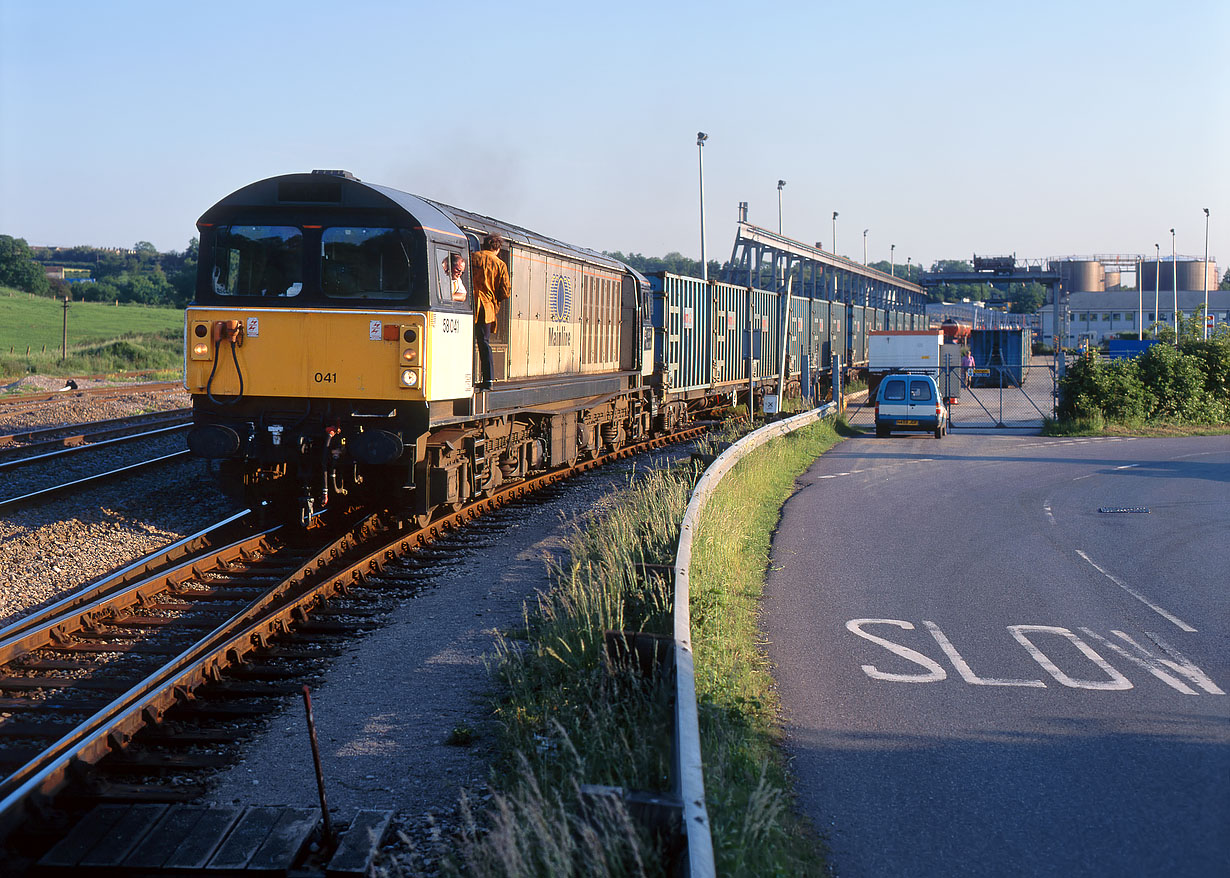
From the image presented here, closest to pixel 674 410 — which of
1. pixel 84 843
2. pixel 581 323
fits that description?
pixel 581 323

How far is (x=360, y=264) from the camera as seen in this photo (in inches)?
448

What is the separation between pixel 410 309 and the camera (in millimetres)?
11141

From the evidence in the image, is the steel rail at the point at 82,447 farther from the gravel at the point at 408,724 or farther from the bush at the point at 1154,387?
the bush at the point at 1154,387

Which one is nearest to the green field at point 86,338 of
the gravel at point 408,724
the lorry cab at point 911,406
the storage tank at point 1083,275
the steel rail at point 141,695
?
the lorry cab at point 911,406

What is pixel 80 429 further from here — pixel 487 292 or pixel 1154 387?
pixel 1154 387

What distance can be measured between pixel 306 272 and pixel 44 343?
152 feet

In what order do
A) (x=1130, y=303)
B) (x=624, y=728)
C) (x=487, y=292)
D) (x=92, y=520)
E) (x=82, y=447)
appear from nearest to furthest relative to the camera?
(x=624, y=728) → (x=487, y=292) → (x=92, y=520) → (x=82, y=447) → (x=1130, y=303)

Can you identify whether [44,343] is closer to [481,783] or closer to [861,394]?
[861,394]

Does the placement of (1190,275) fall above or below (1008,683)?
above

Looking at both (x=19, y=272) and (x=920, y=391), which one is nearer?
(x=920, y=391)

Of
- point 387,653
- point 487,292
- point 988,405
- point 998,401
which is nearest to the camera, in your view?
point 387,653

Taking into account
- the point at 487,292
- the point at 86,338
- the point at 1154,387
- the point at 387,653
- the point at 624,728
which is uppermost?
the point at 86,338

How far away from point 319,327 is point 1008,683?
722 cm

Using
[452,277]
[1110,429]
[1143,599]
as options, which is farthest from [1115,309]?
[452,277]
